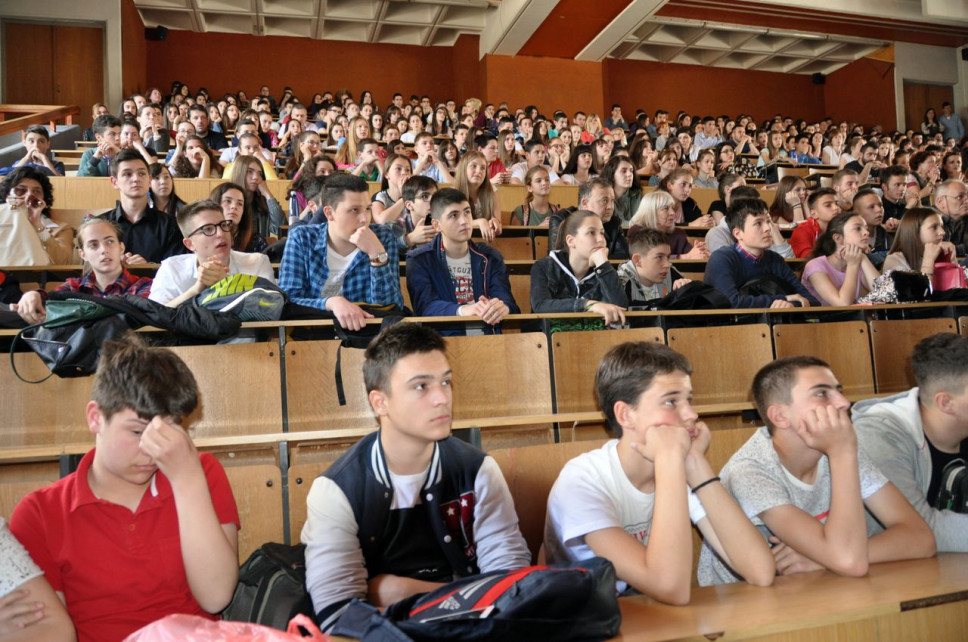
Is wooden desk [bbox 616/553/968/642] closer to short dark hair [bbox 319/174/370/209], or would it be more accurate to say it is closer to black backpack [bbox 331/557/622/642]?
black backpack [bbox 331/557/622/642]

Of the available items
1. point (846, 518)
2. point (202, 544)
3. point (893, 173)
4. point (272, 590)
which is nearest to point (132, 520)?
point (202, 544)

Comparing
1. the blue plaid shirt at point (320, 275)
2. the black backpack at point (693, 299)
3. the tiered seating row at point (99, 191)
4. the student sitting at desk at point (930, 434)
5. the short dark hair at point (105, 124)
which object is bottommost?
the student sitting at desk at point (930, 434)

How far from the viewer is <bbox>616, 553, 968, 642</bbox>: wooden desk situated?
3.55 feet

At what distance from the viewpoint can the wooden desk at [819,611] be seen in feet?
3.55

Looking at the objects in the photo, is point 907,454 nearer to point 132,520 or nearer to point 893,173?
point 132,520

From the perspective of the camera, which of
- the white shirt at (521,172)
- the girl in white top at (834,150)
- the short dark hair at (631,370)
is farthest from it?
the girl in white top at (834,150)

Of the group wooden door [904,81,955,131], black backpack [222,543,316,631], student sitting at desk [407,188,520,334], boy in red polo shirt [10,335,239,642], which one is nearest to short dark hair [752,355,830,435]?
black backpack [222,543,316,631]

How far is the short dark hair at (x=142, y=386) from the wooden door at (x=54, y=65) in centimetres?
997

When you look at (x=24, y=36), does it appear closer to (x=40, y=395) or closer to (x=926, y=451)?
(x=40, y=395)

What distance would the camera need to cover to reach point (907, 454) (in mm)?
1806

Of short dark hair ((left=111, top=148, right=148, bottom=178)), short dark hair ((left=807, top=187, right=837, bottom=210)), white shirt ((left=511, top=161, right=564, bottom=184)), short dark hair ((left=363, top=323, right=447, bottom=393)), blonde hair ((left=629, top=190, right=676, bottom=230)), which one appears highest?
white shirt ((left=511, top=161, right=564, bottom=184))

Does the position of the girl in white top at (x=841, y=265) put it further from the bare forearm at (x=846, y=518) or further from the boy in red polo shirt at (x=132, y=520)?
the boy in red polo shirt at (x=132, y=520)

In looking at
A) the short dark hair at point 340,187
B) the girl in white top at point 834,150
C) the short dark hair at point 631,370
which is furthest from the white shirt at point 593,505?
the girl in white top at point 834,150

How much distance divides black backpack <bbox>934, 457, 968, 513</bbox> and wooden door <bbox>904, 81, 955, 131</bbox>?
12.8 metres
